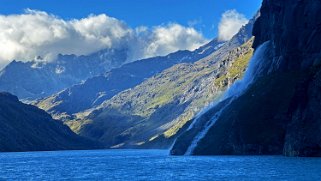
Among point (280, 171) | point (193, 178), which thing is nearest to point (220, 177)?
point (193, 178)

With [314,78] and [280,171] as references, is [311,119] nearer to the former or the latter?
[314,78]

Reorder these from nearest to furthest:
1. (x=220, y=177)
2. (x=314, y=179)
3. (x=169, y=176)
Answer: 1. (x=314, y=179)
2. (x=220, y=177)
3. (x=169, y=176)

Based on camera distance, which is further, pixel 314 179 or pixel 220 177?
pixel 220 177

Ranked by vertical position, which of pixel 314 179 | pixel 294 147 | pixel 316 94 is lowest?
pixel 314 179

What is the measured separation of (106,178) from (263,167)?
132 ft

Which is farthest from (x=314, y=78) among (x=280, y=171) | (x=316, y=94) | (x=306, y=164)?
(x=280, y=171)

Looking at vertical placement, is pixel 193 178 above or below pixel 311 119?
below

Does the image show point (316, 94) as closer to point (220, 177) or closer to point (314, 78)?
point (314, 78)

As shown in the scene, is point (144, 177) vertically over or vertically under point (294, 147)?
under

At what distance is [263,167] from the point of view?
500ft

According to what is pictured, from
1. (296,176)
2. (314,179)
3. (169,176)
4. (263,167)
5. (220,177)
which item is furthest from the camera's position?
(263,167)

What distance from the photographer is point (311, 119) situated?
18850 cm

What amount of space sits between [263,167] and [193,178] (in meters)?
26.6

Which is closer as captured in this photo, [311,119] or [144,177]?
[144,177]
